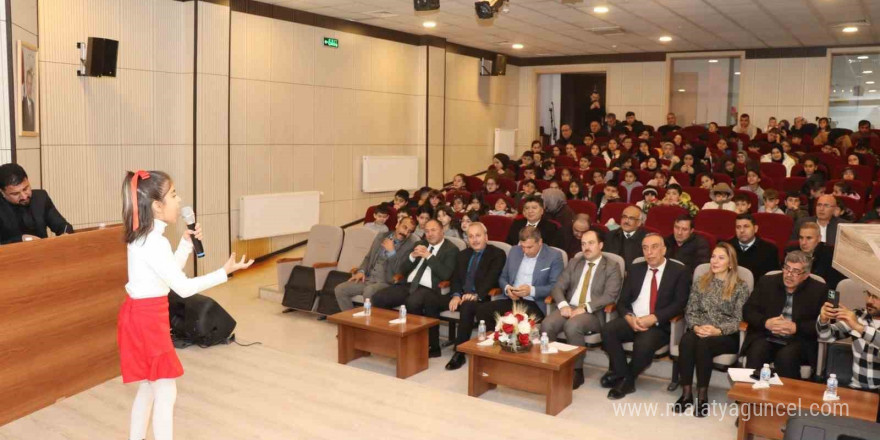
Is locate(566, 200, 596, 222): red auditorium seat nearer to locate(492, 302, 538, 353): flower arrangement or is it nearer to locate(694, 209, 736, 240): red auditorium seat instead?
locate(694, 209, 736, 240): red auditorium seat

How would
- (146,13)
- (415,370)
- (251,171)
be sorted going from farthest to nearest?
(251,171) → (146,13) → (415,370)

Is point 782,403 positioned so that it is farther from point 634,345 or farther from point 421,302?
point 421,302

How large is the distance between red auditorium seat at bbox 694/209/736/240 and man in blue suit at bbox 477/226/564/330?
2.06m

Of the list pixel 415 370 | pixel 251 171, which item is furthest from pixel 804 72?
pixel 415 370

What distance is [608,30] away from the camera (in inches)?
451

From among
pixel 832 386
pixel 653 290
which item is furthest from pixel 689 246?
pixel 832 386

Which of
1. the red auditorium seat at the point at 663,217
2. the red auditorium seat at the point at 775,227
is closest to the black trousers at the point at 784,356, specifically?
the red auditorium seat at the point at 775,227

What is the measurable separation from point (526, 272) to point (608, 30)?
6.95 meters

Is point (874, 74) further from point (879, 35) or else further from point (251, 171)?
point (251, 171)

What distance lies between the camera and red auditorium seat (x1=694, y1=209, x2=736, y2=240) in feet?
22.5

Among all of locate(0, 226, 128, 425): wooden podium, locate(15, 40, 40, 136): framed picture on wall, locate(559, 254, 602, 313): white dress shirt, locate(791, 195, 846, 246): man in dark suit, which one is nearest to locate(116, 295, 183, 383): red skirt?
locate(0, 226, 128, 425): wooden podium

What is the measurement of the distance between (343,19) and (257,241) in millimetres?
3577

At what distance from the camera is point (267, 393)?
4543 mm

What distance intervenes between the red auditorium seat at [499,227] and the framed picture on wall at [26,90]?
4.27m
